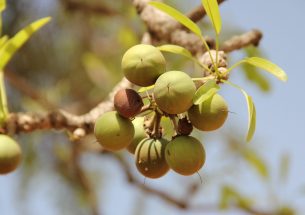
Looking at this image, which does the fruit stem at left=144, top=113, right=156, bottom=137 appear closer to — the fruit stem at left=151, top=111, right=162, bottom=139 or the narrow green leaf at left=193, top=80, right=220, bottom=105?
the fruit stem at left=151, top=111, right=162, bottom=139

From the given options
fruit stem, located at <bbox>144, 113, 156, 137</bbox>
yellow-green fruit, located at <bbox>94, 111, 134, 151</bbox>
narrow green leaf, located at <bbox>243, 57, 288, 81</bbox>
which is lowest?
fruit stem, located at <bbox>144, 113, 156, 137</bbox>

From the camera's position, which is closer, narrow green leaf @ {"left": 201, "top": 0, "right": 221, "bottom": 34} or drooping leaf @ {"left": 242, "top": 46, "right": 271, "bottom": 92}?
narrow green leaf @ {"left": 201, "top": 0, "right": 221, "bottom": 34}

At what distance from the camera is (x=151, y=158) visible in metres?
1.20

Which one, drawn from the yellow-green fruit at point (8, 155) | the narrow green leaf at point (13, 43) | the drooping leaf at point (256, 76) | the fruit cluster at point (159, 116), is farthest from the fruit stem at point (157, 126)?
the drooping leaf at point (256, 76)

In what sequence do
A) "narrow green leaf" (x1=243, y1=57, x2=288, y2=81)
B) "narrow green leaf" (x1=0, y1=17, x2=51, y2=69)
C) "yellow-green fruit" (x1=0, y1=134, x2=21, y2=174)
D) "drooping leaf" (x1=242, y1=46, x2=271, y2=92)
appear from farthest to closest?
1. "drooping leaf" (x1=242, y1=46, x2=271, y2=92)
2. "narrow green leaf" (x1=0, y1=17, x2=51, y2=69)
3. "yellow-green fruit" (x1=0, y1=134, x2=21, y2=174)
4. "narrow green leaf" (x1=243, y1=57, x2=288, y2=81)

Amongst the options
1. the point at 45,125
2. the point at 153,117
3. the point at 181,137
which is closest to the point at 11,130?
the point at 45,125

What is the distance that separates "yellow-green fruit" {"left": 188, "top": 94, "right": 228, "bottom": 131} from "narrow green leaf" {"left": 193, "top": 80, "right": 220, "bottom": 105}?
0.07 ft

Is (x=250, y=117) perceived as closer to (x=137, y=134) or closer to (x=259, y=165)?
(x=137, y=134)

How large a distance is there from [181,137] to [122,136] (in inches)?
5.0

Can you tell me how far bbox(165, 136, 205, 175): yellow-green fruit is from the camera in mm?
1133

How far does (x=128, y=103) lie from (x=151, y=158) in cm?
14

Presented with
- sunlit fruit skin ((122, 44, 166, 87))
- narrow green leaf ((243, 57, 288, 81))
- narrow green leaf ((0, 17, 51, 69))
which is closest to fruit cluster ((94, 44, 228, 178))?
sunlit fruit skin ((122, 44, 166, 87))

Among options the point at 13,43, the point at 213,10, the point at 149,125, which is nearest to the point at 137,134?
the point at 149,125

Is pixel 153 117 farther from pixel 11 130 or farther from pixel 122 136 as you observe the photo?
pixel 11 130
